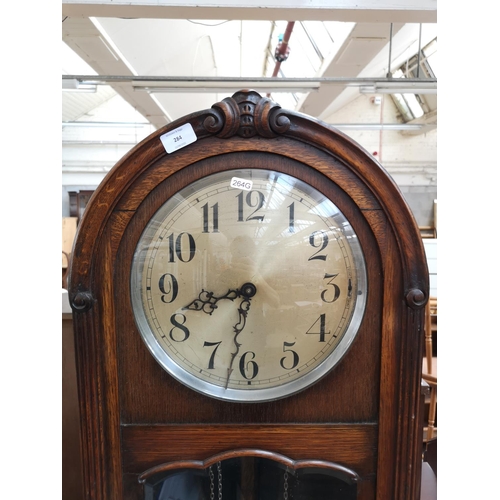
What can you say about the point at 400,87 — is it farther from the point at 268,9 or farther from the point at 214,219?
the point at 214,219

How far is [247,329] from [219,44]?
3064 mm

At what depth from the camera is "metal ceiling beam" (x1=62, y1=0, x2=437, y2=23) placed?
138 centimetres

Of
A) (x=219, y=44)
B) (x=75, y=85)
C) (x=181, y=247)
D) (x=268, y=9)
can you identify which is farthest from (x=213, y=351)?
(x=219, y=44)

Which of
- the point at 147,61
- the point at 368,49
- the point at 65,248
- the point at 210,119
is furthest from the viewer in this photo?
the point at 65,248

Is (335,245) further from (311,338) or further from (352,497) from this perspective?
(352,497)

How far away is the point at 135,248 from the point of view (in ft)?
2.29

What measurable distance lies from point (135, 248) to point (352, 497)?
59cm

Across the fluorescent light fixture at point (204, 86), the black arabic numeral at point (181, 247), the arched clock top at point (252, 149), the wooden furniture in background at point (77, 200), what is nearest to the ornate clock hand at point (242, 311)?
the black arabic numeral at point (181, 247)

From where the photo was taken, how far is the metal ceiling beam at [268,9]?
138cm

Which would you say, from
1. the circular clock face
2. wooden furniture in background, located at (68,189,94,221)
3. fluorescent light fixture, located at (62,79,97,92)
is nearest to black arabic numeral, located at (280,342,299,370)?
the circular clock face

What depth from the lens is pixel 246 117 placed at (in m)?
0.67

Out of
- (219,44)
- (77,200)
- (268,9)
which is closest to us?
(268,9)

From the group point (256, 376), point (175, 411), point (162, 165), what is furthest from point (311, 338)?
point (162, 165)

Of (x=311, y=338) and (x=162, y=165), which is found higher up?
(x=162, y=165)
